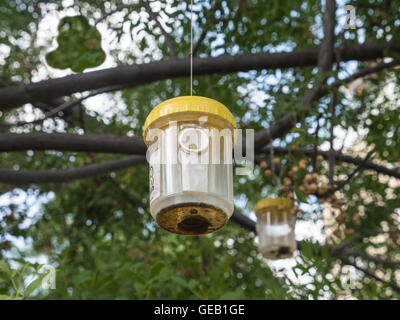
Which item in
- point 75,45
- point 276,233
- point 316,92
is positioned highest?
point 75,45

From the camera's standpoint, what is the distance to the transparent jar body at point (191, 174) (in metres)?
2.37

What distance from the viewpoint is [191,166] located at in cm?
240

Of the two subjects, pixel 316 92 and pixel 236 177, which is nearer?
pixel 316 92

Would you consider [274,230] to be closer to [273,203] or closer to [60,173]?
[273,203]

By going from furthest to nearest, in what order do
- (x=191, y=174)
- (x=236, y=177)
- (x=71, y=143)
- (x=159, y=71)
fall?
(x=236, y=177) < (x=159, y=71) < (x=71, y=143) < (x=191, y=174)

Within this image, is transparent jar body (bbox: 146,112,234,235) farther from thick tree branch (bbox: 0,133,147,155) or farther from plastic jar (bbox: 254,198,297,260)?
plastic jar (bbox: 254,198,297,260)

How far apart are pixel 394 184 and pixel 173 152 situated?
436 cm

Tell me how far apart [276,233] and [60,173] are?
1.58 metres

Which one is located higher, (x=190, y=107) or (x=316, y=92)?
(x=316, y=92)

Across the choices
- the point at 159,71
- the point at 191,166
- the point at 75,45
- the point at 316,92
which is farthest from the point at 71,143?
the point at 191,166

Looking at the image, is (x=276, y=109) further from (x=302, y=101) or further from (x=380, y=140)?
(x=380, y=140)

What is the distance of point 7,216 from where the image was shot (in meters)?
4.93
